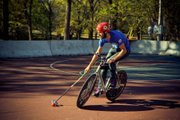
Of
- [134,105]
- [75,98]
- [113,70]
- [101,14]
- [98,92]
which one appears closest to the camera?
[134,105]

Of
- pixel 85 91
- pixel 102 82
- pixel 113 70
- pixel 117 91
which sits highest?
pixel 113 70

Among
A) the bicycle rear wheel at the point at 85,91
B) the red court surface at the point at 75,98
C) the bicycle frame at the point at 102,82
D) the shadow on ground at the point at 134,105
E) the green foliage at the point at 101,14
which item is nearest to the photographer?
the red court surface at the point at 75,98

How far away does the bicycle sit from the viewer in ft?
23.1

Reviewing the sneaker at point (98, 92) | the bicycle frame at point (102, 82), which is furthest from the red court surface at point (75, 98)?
the bicycle frame at point (102, 82)

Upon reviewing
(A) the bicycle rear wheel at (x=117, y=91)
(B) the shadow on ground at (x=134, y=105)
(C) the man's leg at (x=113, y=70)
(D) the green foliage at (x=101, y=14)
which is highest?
(D) the green foliage at (x=101, y=14)

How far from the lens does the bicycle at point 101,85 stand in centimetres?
704

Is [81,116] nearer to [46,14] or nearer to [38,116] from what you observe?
[38,116]

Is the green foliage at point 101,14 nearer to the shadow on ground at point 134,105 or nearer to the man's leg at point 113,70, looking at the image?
the shadow on ground at point 134,105

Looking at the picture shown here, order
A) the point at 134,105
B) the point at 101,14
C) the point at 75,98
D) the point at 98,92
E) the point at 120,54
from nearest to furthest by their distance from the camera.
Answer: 1. the point at 120,54
2. the point at 134,105
3. the point at 98,92
4. the point at 75,98
5. the point at 101,14

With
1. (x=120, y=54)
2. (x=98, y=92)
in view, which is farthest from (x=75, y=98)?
(x=120, y=54)

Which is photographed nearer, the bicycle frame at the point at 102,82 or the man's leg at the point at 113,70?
the bicycle frame at the point at 102,82

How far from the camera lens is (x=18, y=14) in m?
45.3

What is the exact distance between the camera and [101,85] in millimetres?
7602

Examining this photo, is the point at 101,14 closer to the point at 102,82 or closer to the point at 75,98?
the point at 75,98
